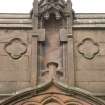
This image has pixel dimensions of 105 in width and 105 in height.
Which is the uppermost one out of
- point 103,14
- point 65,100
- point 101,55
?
point 103,14

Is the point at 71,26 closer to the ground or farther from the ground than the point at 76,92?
farther from the ground

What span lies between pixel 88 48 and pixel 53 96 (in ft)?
6.57

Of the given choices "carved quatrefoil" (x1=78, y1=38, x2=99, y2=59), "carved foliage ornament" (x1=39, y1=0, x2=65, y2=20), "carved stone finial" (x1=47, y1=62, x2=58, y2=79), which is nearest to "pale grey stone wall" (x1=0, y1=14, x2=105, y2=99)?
"carved quatrefoil" (x1=78, y1=38, x2=99, y2=59)

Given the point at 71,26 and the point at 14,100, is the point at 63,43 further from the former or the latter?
the point at 14,100

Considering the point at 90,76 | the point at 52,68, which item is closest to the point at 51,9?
the point at 52,68

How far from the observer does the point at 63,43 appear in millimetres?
17625

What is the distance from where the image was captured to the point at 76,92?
1628cm

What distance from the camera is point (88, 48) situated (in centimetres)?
1769

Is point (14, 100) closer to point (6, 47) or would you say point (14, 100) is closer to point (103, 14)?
point (6, 47)

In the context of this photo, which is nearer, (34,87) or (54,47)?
(34,87)

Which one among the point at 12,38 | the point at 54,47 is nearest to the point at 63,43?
the point at 54,47

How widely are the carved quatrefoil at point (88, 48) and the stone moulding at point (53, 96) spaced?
1448 millimetres

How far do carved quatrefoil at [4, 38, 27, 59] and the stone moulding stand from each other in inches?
57.8

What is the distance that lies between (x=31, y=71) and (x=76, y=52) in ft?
4.31
